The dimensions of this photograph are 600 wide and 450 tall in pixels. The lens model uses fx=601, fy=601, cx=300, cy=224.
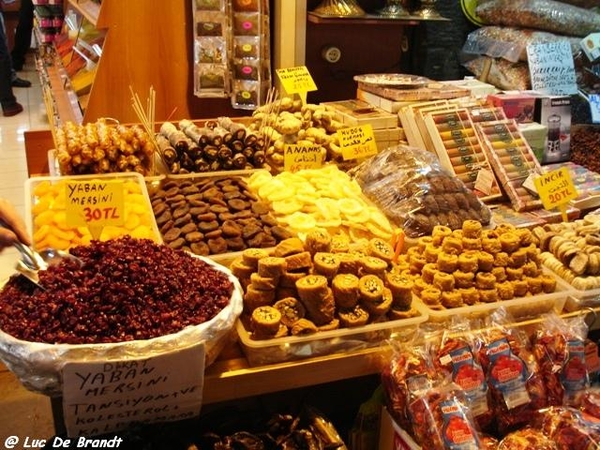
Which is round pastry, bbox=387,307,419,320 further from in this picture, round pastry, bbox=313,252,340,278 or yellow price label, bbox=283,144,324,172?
yellow price label, bbox=283,144,324,172

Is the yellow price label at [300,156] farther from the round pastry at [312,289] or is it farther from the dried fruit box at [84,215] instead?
the round pastry at [312,289]

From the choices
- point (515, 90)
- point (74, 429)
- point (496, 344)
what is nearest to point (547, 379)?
point (496, 344)

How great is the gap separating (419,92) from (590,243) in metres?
1.15

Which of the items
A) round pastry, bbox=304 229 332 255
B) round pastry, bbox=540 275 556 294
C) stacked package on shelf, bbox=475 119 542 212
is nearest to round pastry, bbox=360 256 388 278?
round pastry, bbox=304 229 332 255

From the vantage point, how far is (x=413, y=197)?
7.20 ft

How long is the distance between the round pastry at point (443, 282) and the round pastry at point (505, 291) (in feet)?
0.46

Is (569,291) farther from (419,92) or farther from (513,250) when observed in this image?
(419,92)

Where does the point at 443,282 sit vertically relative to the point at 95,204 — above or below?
below

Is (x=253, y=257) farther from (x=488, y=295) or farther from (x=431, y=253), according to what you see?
(x=488, y=295)

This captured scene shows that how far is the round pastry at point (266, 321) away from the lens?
1.44 m

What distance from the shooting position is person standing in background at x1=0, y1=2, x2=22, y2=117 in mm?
6465

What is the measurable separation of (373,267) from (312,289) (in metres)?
0.20

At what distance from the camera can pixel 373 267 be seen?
5.19ft

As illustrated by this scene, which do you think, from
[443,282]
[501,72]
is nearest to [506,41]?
[501,72]
